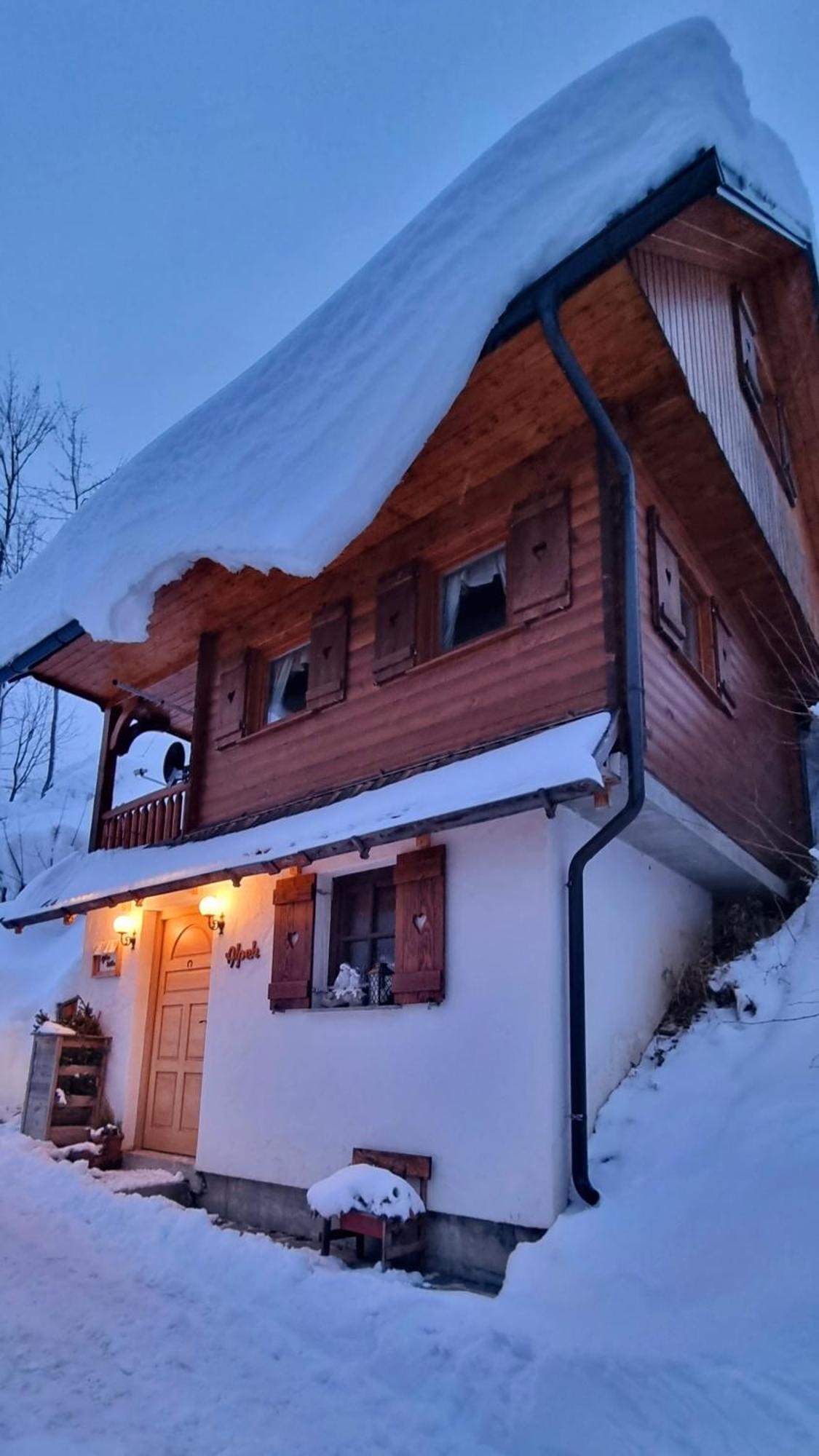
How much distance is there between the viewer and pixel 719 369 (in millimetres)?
7801

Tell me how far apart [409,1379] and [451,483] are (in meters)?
5.86

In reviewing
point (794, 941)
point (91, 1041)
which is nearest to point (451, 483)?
point (794, 941)

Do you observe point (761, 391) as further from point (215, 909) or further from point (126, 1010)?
point (126, 1010)

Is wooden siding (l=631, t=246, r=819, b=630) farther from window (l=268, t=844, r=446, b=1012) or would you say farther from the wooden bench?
the wooden bench

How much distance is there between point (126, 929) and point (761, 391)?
8.64 meters

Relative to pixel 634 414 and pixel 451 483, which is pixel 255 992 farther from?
pixel 634 414

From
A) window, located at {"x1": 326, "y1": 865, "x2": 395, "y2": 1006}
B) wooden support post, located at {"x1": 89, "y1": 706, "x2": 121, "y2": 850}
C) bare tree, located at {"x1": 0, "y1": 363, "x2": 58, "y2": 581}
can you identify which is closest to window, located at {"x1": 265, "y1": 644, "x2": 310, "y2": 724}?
window, located at {"x1": 326, "y1": 865, "x2": 395, "y2": 1006}

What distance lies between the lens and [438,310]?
5.74 m

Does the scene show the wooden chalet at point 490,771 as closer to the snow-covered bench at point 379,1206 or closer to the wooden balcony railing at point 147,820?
the wooden balcony railing at point 147,820

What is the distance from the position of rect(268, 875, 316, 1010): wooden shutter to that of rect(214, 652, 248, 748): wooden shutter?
2002mm

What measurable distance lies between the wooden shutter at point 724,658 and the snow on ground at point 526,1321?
10.0ft

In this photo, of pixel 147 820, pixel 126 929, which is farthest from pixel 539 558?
pixel 126 929

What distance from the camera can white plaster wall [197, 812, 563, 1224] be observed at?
230 inches

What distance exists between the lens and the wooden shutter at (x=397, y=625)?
777 centimetres
